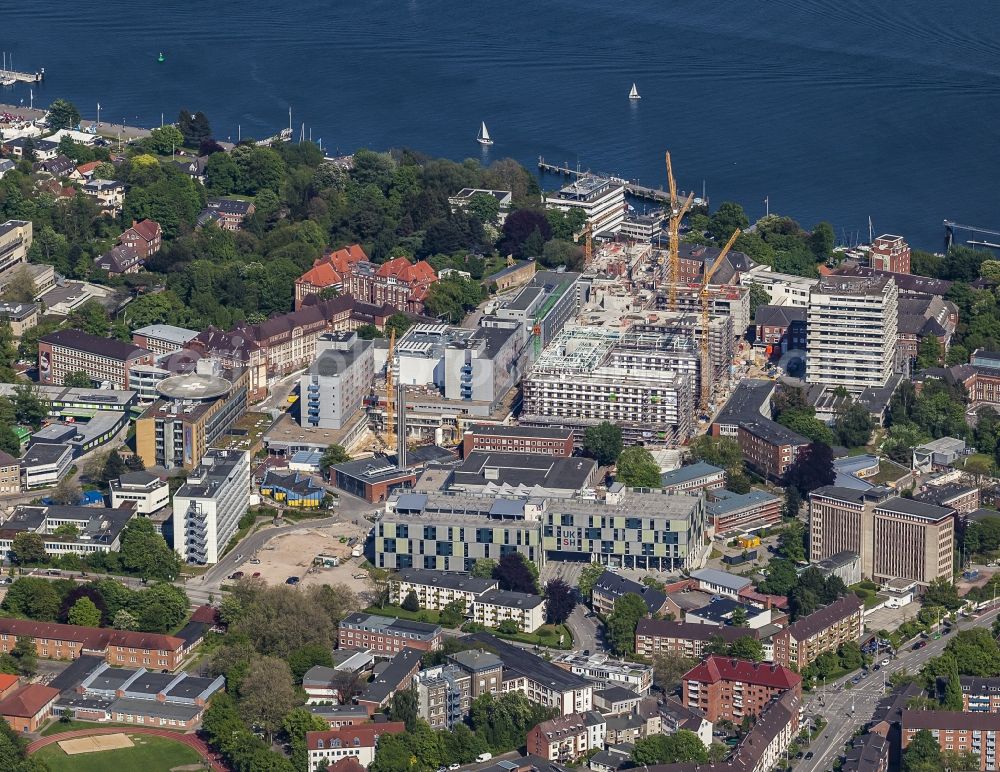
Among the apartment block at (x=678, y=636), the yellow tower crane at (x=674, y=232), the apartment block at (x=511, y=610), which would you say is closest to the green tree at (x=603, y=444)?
the apartment block at (x=511, y=610)

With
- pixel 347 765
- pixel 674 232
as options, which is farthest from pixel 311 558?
pixel 674 232

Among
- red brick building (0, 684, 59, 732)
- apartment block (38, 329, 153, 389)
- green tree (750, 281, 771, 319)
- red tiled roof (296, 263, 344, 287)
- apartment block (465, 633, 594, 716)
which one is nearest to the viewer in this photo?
apartment block (465, 633, 594, 716)

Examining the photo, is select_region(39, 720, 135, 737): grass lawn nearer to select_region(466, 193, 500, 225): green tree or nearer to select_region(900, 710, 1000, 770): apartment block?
select_region(900, 710, 1000, 770): apartment block

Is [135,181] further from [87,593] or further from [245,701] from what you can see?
[245,701]

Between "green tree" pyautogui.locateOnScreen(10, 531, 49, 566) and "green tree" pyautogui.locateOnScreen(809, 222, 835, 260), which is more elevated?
"green tree" pyautogui.locateOnScreen(809, 222, 835, 260)

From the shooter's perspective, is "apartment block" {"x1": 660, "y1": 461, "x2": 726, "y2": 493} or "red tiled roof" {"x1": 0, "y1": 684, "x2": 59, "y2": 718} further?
"apartment block" {"x1": 660, "y1": 461, "x2": 726, "y2": 493}

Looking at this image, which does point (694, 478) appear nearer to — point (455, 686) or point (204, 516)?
point (204, 516)

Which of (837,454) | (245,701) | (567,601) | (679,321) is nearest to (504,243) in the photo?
(679,321)

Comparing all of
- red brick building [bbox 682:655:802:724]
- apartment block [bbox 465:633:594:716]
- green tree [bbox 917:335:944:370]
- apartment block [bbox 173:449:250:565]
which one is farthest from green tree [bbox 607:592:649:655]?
green tree [bbox 917:335:944:370]
